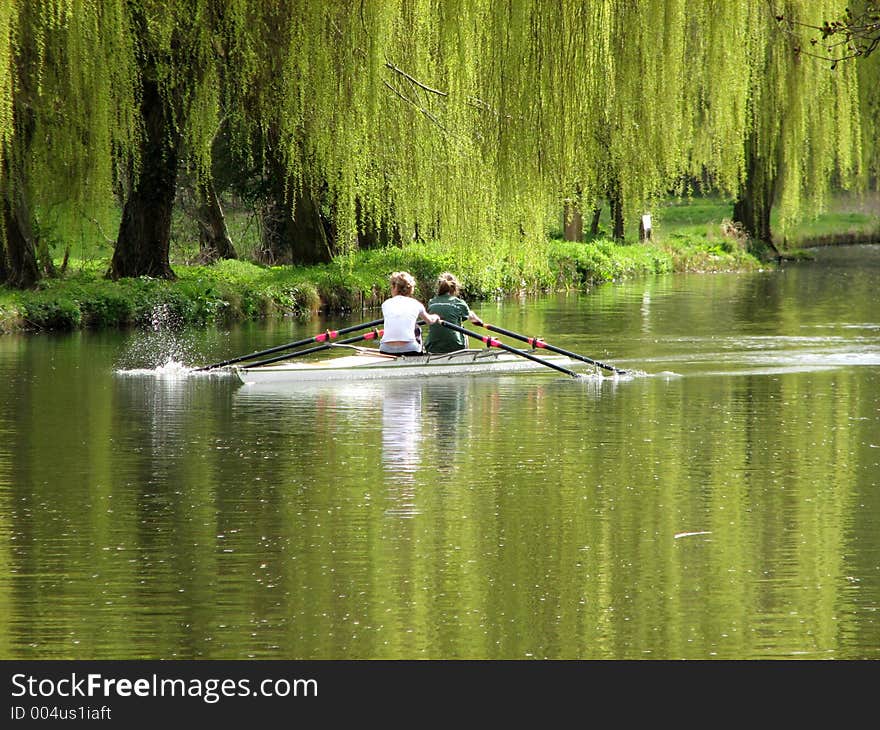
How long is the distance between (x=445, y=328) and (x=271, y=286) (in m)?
10.4

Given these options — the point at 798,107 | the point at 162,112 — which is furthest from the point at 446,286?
the point at 798,107

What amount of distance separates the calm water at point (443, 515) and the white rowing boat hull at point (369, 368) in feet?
0.85

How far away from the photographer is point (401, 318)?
62.7 feet

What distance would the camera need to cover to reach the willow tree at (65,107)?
19953mm

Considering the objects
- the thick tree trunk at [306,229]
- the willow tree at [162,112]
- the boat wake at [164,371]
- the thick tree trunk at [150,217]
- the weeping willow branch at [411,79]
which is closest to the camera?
the boat wake at [164,371]

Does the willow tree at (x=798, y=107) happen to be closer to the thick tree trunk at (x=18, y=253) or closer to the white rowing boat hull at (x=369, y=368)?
the white rowing boat hull at (x=369, y=368)

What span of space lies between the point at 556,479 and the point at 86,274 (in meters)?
18.8

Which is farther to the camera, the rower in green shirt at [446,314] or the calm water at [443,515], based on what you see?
the rower in green shirt at [446,314]

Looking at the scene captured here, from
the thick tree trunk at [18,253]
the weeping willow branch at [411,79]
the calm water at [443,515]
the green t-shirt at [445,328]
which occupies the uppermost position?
the weeping willow branch at [411,79]

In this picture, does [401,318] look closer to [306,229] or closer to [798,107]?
[798,107]

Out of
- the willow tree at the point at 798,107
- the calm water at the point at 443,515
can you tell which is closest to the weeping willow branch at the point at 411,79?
the calm water at the point at 443,515

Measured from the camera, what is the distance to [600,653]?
7.23m

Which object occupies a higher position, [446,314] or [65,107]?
[65,107]
